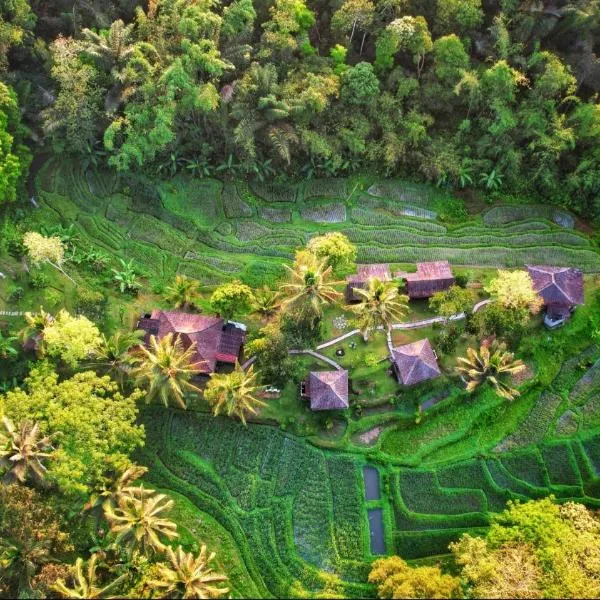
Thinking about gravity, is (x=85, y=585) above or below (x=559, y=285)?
below

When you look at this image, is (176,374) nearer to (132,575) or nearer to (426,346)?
(132,575)

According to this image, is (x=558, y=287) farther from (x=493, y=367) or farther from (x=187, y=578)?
(x=187, y=578)

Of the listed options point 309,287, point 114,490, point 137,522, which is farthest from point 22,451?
point 309,287

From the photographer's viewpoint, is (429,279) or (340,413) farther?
(429,279)

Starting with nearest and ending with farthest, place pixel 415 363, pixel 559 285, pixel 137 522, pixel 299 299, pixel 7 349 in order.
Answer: pixel 137 522 < pixel 299 299 < pixel 7 349 < pixel 415 363 < pixel 559 285

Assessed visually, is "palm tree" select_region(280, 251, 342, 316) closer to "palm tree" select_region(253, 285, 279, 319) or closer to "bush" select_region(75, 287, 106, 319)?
"palm tree" select_region(253, 285, 279, 319)

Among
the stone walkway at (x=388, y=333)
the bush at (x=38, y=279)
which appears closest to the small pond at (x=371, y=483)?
the stone walkway at (x=388, y=333)

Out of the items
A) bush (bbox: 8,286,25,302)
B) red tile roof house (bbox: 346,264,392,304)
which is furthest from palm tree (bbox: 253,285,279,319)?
bush (bbox: 8,286,25,302)
